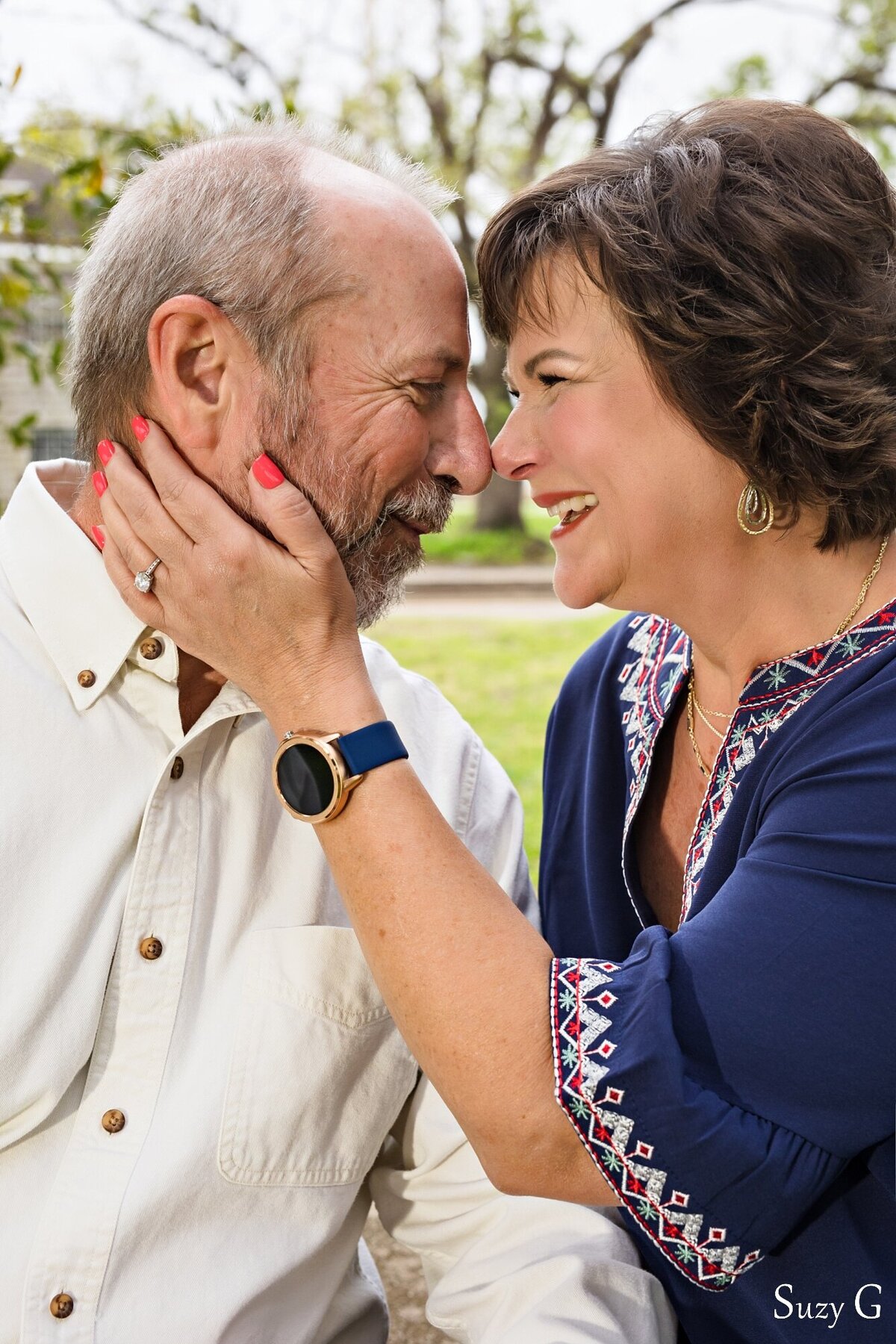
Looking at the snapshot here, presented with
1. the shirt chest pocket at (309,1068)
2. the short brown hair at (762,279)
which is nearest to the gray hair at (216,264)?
the short brown hair at (762,279)

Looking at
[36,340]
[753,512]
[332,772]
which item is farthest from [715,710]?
[36,340]

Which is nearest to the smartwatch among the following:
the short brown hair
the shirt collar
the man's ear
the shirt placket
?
the shirt placket

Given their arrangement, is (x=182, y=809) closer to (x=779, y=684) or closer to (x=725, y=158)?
(x=779, y=684)

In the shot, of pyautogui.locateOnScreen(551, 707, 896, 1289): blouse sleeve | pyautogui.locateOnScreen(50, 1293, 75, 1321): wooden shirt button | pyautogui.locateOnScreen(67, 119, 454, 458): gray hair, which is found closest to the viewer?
pyautogui.locateOnScreen(551, 707, 896, 1289): blouse sleeve

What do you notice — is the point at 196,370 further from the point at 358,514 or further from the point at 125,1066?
the point at 125,1066

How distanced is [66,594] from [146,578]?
0.53 ft

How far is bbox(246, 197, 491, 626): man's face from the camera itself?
202 centimetres

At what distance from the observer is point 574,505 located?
7.06ft

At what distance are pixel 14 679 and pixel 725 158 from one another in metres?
1.34

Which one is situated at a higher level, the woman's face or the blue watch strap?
the woman's face

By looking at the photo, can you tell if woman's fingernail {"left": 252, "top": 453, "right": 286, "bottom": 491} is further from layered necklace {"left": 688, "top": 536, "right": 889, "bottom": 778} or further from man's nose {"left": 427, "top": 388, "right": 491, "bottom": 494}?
layered necklace {"left": 688, "top": 536, "right": 889, "bottom": 778}

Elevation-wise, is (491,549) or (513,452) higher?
(513,452)

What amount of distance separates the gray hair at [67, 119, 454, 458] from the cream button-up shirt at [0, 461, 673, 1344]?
0.26m

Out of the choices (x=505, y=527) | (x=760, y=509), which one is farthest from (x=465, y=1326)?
(x=505, y=527)
